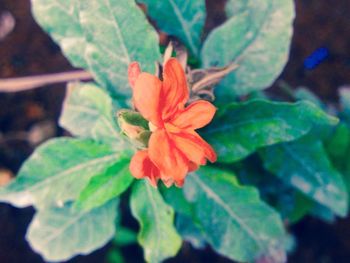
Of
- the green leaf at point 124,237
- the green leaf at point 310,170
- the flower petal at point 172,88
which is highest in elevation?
the flower petal at point 172,88

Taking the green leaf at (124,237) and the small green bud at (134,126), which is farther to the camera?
the green leaf at (124,237)

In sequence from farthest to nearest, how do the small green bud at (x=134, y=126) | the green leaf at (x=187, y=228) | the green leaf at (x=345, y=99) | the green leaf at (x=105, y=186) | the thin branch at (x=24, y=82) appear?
the thin branch at (x=24, y=82) < the green leaf at (x=345, y=99) < the green leaf at (x=187, y=228) < the green leaf at (x=105, y=186) < the small green bud at (x=134, y=126)

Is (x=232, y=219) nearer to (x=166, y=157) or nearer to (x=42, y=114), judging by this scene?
(x=166, y=157)

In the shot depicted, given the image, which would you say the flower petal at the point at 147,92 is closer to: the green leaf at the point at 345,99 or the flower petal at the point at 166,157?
the flower petal at the point at 166,157

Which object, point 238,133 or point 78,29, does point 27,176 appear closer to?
point 78,29

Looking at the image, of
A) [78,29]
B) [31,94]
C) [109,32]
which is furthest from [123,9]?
[31,94]

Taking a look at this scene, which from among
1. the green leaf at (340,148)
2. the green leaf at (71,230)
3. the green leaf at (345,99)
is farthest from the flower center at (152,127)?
the green leaf at (345,99)

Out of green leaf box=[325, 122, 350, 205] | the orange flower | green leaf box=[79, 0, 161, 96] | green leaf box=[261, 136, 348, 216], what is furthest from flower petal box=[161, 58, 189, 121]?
green leaf box=[325, 122, 350, 205]

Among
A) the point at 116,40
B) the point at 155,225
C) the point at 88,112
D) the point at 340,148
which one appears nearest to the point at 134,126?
the point at 116,40
